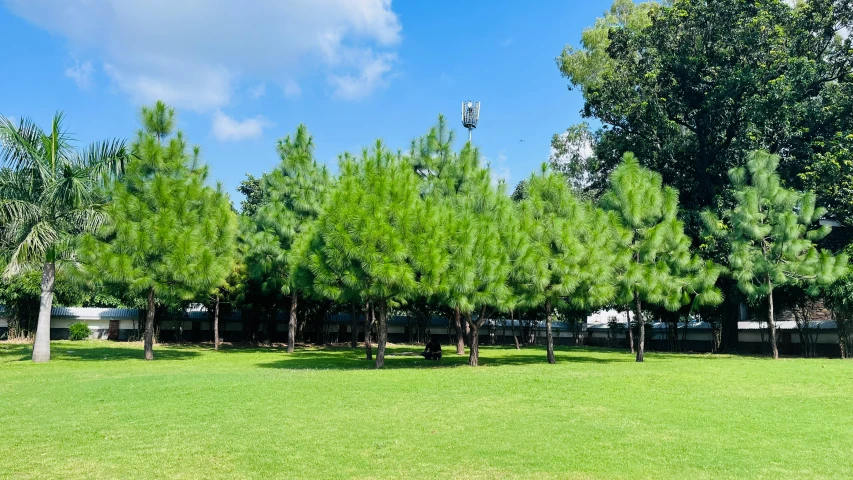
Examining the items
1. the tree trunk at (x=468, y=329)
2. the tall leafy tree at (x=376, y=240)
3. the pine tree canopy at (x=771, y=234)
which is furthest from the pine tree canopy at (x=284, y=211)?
the pine tree canopy at (x=771, y=234)

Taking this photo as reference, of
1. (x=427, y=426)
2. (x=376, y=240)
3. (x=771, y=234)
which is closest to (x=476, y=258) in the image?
(x=376, y=240)

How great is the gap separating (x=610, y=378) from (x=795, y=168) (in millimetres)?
16752

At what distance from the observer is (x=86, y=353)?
22484mm

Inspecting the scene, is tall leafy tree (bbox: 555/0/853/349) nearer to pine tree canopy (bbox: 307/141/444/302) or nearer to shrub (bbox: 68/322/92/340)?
pine tree canopy (bbox: 307/141/444/302)

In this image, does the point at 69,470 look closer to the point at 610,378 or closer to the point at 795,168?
the point at 610,378

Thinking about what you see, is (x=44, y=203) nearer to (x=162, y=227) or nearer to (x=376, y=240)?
(x=162, y=227)

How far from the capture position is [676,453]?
711cm

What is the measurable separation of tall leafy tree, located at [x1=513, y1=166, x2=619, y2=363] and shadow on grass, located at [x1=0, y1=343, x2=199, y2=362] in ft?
39.4

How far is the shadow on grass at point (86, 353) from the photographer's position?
20.5 meters

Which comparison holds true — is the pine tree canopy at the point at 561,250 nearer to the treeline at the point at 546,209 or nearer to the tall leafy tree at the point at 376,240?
the treeline at the point at 546,209

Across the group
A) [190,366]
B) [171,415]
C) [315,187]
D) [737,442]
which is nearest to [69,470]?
[171,415]

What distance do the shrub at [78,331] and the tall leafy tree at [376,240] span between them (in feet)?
58.5

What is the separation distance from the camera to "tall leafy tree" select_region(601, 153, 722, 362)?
19734mm

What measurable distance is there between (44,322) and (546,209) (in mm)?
15002
